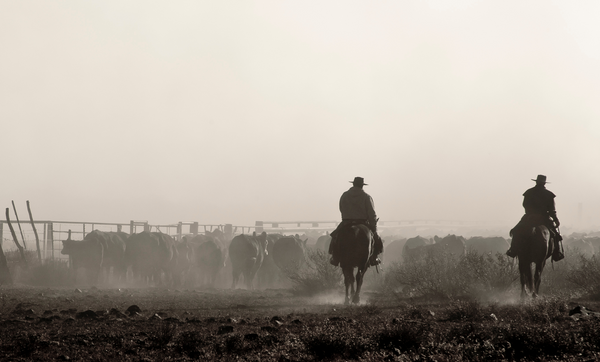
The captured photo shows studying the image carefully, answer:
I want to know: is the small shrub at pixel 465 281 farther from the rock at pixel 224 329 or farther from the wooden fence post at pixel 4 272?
the wooden fence post at pixel 4 272

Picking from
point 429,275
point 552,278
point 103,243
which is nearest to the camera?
point 429,275

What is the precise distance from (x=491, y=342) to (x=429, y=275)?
9589mm

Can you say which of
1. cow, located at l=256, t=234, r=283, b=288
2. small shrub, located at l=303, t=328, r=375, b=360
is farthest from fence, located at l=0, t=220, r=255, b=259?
small shrub, located at l=303, t=328, r=375, b=360

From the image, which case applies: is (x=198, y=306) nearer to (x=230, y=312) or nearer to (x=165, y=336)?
(x=230, y=312)

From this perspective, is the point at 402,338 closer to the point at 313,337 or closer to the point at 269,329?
the point at 313,337

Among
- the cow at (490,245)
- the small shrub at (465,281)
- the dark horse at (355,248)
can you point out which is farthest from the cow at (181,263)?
the dark horse at (355,248)

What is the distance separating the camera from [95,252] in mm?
28562

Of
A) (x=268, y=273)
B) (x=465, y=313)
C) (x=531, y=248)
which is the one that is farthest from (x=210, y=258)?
(x=465, y=313)

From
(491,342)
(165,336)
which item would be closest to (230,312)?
(165,336)

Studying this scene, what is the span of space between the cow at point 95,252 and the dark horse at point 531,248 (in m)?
19.4

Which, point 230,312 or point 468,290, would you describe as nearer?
point 230,312

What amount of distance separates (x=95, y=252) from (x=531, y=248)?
19760mm

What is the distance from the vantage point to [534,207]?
1459cm

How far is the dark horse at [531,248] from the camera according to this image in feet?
46.0
